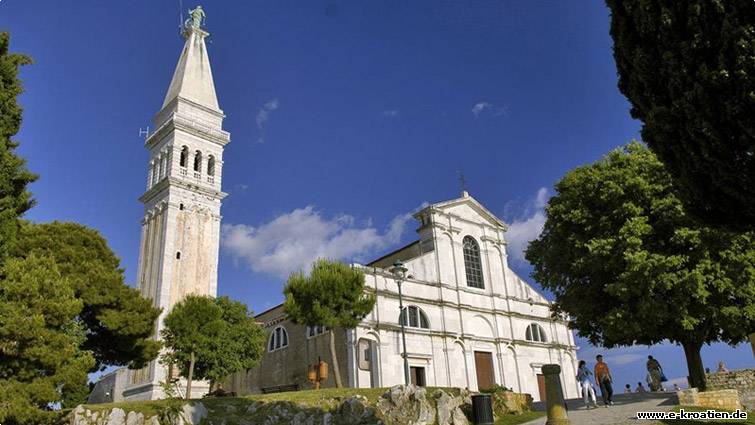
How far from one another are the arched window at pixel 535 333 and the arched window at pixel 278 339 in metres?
16.3

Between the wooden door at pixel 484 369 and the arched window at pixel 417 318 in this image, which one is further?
the wooden door at pixel 484 369

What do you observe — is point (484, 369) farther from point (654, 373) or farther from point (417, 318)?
point (654, 373)

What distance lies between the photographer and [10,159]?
550 inches

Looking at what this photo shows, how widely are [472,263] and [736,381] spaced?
Answer: 1773 cm

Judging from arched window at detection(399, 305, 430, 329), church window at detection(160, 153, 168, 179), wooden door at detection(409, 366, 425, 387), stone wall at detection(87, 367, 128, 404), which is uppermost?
church window at detection(160, 153, 168, 179)

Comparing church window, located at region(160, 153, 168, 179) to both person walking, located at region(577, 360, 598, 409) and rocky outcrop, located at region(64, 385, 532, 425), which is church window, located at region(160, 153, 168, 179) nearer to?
rocky outcrop, located at region(64, 385, 532, 425)

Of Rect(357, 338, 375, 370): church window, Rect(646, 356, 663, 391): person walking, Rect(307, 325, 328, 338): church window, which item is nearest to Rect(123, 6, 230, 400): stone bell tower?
Rect(307, 325, 328, 338): church window

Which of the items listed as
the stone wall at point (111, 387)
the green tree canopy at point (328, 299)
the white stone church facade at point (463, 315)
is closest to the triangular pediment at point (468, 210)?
the white stone church facade at point (463, 315)

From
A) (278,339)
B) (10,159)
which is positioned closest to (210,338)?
(278,339)

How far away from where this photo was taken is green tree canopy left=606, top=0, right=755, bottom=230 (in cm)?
752

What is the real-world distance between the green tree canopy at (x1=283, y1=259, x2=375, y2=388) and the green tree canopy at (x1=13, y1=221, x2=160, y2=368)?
664 cm

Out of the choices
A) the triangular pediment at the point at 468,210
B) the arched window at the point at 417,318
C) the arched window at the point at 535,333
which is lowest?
the arched window at the point at 535,333

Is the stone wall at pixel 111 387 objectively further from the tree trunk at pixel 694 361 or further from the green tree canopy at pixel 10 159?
the tree trunk at pixel 694 361

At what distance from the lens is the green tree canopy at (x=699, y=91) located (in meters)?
7.52
